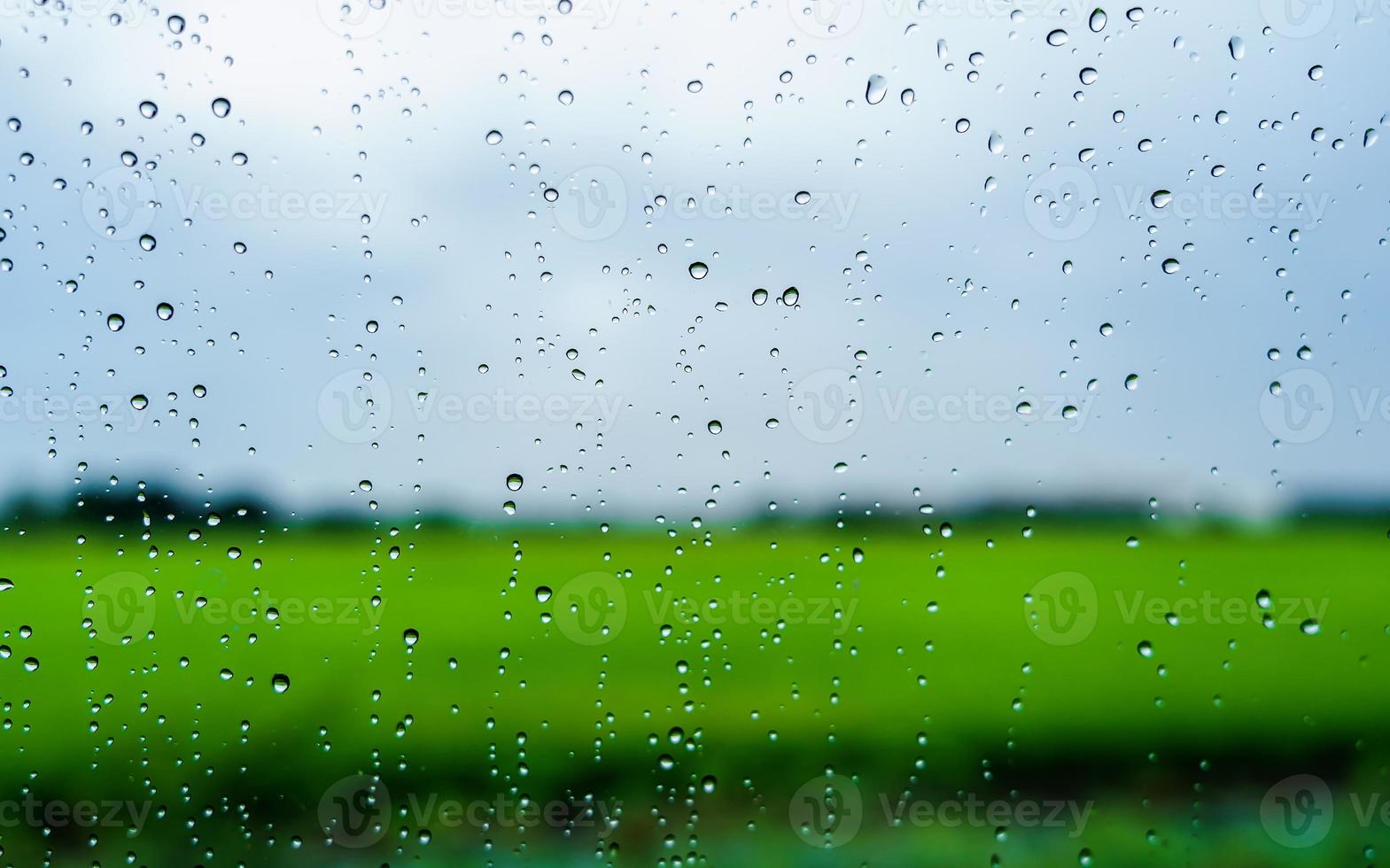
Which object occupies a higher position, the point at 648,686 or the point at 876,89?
the point at 876,89

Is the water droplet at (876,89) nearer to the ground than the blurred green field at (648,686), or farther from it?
farther from it

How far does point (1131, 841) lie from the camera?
1081mm

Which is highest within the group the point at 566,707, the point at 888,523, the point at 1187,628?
the point at 888,523

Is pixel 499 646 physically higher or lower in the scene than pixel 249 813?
higher

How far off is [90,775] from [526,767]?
612 mm

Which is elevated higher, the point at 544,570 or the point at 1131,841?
the point at 544,570

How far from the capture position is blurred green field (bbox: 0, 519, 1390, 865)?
1062mm

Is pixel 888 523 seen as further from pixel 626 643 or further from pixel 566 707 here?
pixel 566 707

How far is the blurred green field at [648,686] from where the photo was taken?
1062mm

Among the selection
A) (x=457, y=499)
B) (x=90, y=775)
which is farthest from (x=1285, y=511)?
(x=90, y=775)

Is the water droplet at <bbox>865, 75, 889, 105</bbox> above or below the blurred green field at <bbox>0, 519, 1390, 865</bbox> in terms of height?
above

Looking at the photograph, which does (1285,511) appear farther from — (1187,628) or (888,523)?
(888,523)

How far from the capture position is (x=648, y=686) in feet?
3.53

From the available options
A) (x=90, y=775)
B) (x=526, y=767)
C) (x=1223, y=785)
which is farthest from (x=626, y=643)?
(x=1223, y=785)
